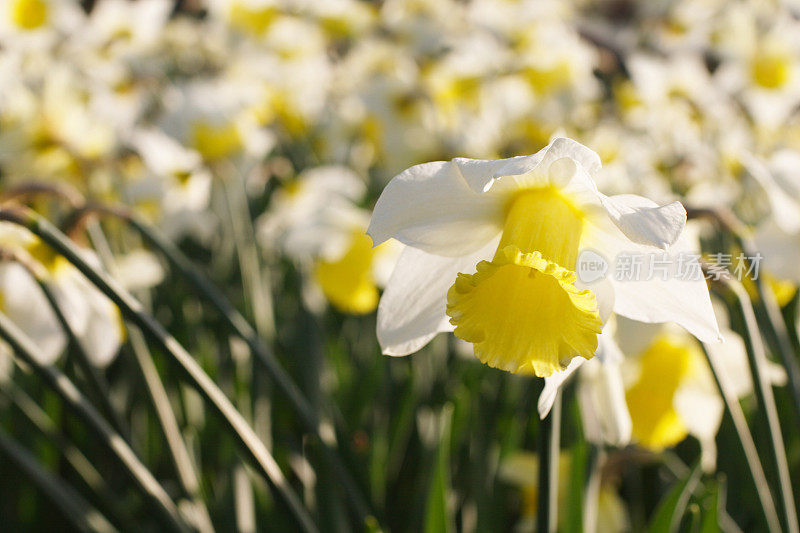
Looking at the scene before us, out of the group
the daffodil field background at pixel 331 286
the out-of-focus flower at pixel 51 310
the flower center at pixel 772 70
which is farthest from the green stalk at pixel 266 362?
the flower center at pixel 772 70

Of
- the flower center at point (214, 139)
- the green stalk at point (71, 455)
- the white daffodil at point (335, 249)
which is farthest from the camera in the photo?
the flower center at point (214, 139)

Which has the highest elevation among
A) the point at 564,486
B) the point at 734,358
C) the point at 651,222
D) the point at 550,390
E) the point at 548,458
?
the point at 651,222

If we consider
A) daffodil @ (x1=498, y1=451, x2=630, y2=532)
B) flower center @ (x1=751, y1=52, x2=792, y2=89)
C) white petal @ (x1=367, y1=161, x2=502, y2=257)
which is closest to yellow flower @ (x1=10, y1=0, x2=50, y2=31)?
daffodil @ (x1=498, y1=451, x2=630, y2=532)

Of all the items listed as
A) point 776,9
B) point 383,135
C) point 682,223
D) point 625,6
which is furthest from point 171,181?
point 625,6

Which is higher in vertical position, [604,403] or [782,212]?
[782,212]

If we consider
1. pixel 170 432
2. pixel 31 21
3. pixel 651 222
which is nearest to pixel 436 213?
pixel 651 222

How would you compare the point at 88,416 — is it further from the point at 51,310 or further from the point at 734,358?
the point at 734,358

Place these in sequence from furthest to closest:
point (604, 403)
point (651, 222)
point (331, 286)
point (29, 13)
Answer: point (29, 13) → point (331, 286) → point (604, 403) → point (651, 222)

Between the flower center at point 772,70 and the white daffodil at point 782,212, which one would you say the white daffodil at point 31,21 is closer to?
the white daffodil at point 782,212

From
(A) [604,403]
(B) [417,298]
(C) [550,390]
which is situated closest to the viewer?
(C) [550,390]
